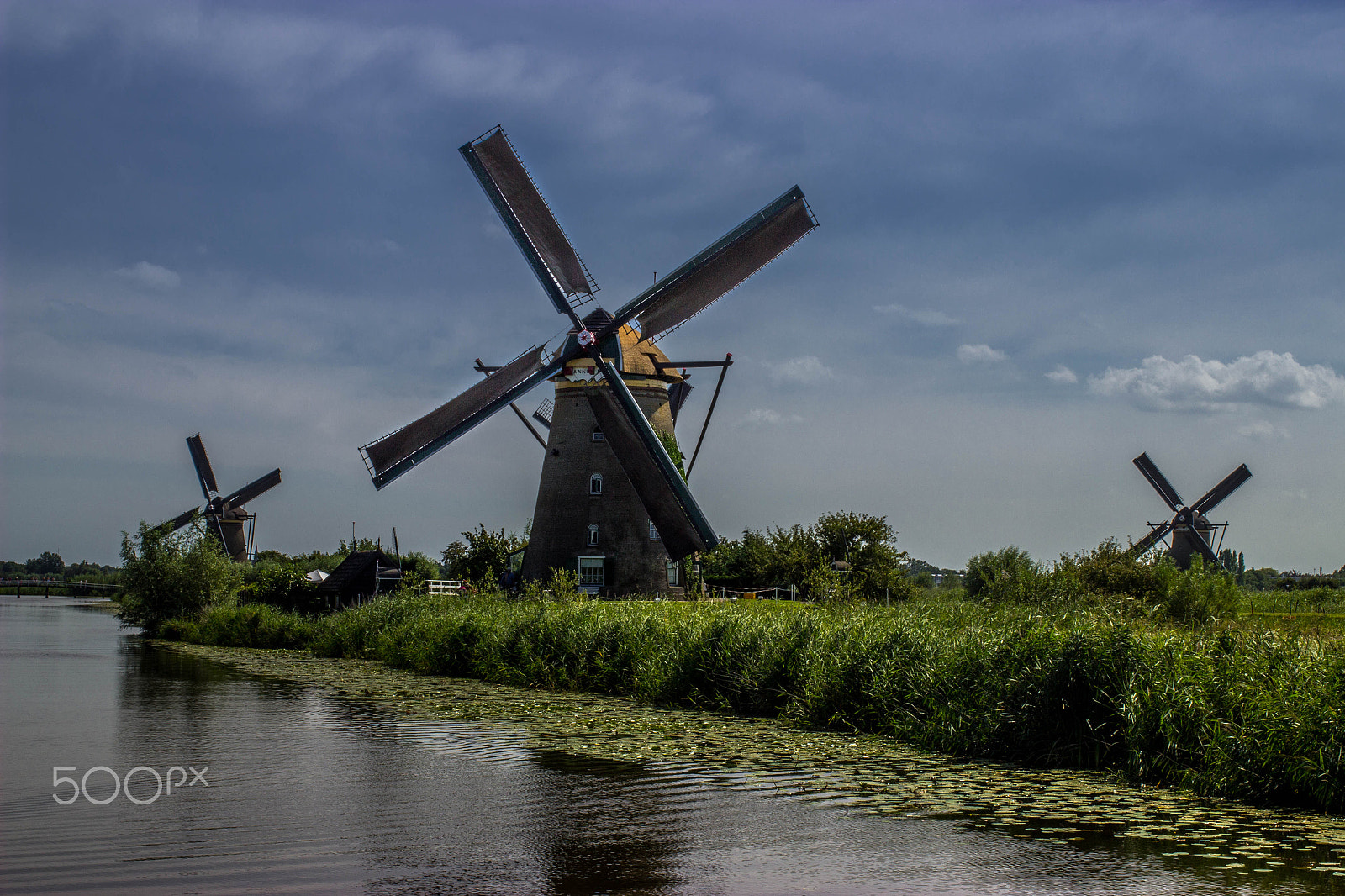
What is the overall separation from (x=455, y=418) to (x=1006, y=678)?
1564 cm

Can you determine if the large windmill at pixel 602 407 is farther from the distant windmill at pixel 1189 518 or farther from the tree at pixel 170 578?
the distant windmill at pixel 1189 518

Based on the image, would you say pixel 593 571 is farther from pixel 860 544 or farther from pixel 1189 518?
pixel 1189 518

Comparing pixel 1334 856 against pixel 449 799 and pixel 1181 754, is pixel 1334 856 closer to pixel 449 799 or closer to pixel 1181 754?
pixel 1181 754

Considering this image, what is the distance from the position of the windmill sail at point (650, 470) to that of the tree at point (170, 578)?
1497 cm

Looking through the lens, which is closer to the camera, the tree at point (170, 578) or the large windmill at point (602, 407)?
the large windmill at point (602, 407)

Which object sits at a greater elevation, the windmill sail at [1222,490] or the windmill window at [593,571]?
the windmill sail at [1222,490]

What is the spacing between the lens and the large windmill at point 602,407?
2270cm

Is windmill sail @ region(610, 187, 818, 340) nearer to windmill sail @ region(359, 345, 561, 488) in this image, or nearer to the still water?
windmill sail @ region(359, 345, 561, 488)

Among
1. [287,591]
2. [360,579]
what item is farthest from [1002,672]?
[287,591]

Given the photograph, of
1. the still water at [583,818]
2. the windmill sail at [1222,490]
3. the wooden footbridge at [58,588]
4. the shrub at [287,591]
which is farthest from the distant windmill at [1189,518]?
the wooden footbridge at [58,588]

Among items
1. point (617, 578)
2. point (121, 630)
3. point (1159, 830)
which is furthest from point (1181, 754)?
point (121, 630)

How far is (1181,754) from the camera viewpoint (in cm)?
786

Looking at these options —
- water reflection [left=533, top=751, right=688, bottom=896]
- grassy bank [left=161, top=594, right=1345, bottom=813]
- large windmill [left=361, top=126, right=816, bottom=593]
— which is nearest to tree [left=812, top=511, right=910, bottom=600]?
large windmill [left=361, top=126, right=816, bottom=593]

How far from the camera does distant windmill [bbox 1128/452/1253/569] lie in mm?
46281
